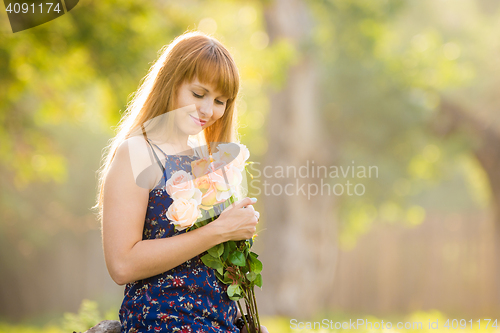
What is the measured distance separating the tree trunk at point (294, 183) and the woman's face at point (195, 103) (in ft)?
19.0

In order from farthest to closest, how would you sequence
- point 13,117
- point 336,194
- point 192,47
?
point 336,194 < point 13,117 < point 192,47

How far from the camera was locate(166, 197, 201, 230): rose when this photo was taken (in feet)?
4.43

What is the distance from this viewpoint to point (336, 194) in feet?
27.9

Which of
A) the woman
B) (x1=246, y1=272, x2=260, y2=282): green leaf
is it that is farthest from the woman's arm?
(x1=246, y1=272, x2=260, y2=282): green leaf

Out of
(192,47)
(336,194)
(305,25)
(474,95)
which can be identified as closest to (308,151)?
(336,194)

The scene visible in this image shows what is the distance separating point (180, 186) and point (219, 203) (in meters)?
0.17

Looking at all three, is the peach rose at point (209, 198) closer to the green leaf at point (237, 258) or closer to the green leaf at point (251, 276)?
the green leaf at point (237, 258)

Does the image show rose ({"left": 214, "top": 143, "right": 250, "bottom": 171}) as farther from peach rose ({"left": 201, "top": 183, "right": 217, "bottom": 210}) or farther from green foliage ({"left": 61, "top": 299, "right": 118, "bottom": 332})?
green foliage ({"left": 61, "top": 299, "right": 118, "bottom": 332})

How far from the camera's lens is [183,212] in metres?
1.35

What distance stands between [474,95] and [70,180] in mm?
10063

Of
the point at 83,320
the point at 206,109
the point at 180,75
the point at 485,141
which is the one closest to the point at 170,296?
the point at 206,109

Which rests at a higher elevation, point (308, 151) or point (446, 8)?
point (446, 8)

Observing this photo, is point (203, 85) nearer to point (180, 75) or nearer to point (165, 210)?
point (180, 75)

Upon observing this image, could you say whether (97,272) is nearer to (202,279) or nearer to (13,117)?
(13,117)
